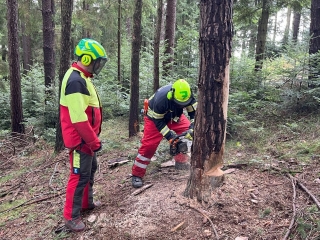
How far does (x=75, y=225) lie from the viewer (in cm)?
378

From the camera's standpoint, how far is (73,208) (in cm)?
381

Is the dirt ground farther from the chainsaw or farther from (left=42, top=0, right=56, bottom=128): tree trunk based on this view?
(left=42, top=0, right=56, bottom=128): tree trunk

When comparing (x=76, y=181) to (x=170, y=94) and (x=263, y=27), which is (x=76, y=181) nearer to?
(x=170, y=94)

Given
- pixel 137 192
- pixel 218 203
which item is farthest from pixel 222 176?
pixel 137 192

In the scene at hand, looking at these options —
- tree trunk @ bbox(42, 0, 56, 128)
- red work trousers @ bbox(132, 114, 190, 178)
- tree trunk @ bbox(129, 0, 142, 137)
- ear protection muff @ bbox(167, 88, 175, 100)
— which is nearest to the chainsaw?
red work trousers @ bbox(132, 114, 190, 178)

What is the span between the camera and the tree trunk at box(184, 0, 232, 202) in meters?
3.34

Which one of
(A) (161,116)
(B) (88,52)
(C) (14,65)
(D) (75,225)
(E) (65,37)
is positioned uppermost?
(E) (65,37)

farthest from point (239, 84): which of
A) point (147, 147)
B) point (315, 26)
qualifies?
point (147, 147)

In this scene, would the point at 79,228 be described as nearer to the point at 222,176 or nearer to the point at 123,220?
the point at 123,220

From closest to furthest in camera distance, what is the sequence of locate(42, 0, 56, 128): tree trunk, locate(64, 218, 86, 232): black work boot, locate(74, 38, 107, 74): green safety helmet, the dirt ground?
1. the dirt ground
2. locate(74, 38, 107, 74): green safety helmet
3. locate(64, 218, 86, 232): black work boot
4. locate(42, 0, 56, 128): tree trunk

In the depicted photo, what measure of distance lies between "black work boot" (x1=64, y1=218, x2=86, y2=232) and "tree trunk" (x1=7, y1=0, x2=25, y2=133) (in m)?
6.52

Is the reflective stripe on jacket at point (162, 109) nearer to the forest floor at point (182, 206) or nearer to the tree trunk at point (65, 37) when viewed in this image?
the forest floor at point (182, 206)

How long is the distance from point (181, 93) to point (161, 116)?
20.9 inches

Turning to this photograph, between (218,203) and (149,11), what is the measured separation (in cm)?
920
